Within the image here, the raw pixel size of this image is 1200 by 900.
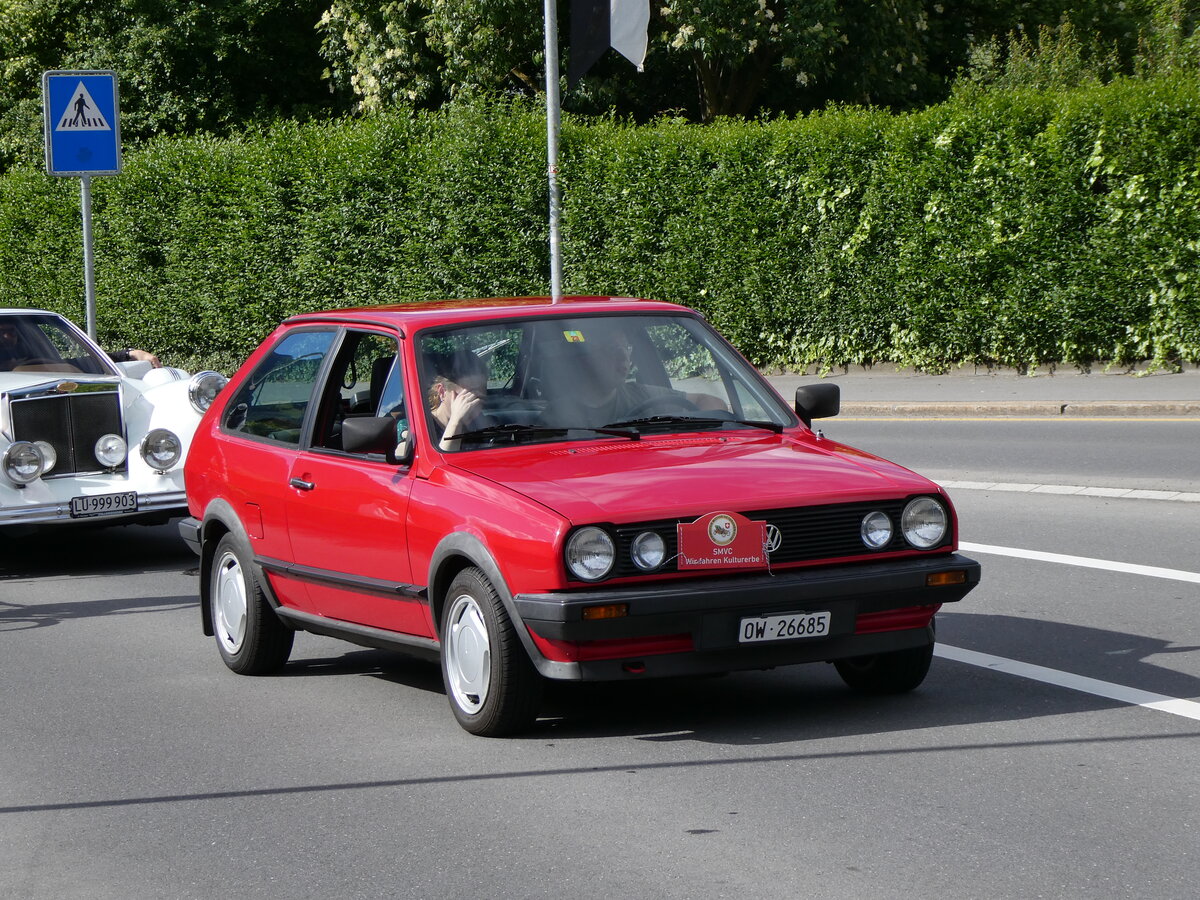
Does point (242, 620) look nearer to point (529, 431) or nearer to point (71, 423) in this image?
point (529, 431)

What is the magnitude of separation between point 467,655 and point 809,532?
133 cm

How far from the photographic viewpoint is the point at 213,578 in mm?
8227

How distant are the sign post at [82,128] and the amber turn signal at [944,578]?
11.5 m

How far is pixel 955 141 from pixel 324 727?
635 inches

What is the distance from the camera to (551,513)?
5.92 m

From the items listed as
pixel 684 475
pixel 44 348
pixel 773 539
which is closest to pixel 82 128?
pixel 44 348

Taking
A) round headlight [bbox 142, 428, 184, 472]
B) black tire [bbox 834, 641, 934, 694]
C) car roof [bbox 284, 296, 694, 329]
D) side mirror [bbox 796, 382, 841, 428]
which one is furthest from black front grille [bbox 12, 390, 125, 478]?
black tire [bbox 834, 641, 934, 694]

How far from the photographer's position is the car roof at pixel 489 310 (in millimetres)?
7203

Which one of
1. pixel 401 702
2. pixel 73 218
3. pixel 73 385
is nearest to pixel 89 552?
pixel 73 385

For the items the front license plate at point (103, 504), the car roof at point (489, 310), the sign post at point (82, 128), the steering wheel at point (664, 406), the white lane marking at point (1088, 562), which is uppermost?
the sign post at point (82, 128)

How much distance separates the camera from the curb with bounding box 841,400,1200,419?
17828 millimetres

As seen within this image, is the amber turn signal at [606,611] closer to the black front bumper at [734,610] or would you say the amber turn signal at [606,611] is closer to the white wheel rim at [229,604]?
the black front bumper at [734,610]

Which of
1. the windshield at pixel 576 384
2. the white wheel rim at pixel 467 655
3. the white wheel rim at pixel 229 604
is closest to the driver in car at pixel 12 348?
the white wheel rim at pixel 229 604

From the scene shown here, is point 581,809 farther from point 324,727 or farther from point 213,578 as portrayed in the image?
point 213,578
